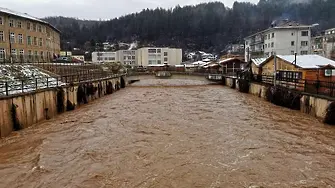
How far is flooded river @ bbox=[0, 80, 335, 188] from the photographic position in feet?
35.0

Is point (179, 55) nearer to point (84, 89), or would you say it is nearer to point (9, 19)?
point (9, 19)

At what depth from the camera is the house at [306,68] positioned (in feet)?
86.5

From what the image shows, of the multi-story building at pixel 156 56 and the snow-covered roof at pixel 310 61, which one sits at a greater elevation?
the multi-story building at pixel 156 56

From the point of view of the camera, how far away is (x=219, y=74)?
59594mm

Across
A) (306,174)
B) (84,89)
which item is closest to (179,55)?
(84,89)

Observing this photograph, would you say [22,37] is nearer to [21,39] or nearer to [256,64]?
[21,39]

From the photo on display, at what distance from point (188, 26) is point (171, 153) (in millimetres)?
168977

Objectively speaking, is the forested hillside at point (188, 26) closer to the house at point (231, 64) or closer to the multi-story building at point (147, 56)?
the multi-story building at point (147, 56)

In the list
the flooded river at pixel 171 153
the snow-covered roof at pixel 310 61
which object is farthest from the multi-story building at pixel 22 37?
the snow-covered roof at pixel 310 61

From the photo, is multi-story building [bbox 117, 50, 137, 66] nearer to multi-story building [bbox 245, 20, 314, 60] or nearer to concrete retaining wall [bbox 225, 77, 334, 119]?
multi-story building [bbox 245, 20, 314, 60]

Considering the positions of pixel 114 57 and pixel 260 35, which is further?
pixel 114 57

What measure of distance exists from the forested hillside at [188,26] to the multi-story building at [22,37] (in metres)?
104

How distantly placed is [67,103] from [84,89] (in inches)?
212

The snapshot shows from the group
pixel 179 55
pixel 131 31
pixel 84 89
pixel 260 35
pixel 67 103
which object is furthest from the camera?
pixel 131 31
